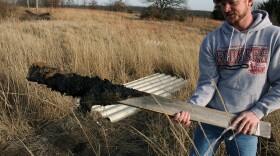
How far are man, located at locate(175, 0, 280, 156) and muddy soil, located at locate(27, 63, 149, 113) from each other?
285mm

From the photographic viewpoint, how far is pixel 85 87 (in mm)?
1399

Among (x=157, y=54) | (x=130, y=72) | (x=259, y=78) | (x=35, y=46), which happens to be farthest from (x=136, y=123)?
(x=35, y=46)

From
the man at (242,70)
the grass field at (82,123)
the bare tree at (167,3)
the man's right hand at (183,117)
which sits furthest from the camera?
the bare tree at (167,3)

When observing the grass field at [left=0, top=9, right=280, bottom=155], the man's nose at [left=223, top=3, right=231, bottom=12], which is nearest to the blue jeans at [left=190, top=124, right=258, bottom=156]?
the grass field at [left=0, top=9, right=280, bottom=155]

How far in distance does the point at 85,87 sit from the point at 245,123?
78cm

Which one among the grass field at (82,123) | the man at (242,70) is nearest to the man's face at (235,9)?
the man at (242,70)

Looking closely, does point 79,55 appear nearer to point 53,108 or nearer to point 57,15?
point 53,108

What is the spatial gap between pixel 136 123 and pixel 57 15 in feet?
49.4

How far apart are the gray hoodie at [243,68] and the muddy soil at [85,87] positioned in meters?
0.46

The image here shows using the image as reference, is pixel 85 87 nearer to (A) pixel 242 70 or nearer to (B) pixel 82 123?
(A) pixel 242 70

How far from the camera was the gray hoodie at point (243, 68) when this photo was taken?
1.38 metres

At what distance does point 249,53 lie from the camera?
1440 millimetres

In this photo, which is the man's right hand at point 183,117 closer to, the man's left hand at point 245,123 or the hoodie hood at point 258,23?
the man's left hand at point 245,123

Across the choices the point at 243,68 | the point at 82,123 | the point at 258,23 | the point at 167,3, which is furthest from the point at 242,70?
the point at 167,3
